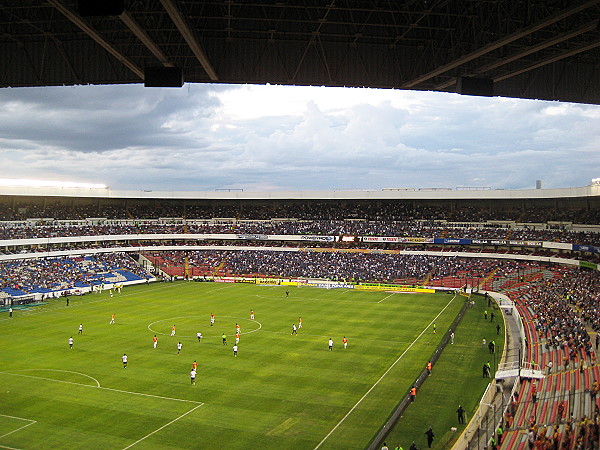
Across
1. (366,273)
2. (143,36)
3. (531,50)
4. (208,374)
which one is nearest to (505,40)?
(531,50)

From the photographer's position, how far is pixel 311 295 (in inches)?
2547

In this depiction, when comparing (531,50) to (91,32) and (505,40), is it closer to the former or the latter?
(505,40)

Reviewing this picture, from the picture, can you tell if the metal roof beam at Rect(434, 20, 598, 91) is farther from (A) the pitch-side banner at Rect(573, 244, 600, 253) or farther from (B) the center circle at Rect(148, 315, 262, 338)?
(A) the pitch-side banner at Rect(573, 244, 600, 253)

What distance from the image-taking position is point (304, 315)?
50969 mm

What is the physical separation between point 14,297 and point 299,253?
42.4 meters

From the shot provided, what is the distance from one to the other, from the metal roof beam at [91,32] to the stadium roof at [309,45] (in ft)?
0.26

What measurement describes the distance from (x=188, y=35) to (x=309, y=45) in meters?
4.25

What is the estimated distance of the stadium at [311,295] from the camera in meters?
16.5

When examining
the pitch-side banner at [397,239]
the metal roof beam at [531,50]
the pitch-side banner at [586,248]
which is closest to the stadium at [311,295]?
the metal roof beam at [531,50]

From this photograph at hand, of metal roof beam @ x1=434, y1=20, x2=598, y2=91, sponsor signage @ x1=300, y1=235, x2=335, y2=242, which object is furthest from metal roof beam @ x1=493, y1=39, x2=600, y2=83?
sponsor signage @ x1=300, y1=235, x2=335, y2=242

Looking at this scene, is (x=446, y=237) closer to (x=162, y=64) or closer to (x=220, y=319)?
(x=220, y=319)

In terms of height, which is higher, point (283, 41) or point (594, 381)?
point (283, 41)

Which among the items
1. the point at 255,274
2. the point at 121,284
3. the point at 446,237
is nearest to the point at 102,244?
the point at 121,284

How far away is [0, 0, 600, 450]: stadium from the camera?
1650cm
